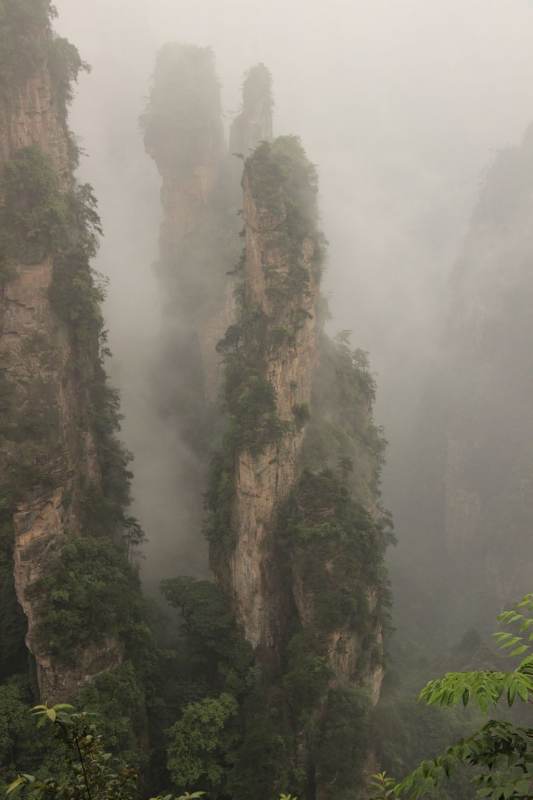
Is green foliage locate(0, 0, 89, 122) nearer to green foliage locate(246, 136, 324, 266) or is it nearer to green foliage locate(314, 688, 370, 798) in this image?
green foliage locate(246, 136, 324, 266)

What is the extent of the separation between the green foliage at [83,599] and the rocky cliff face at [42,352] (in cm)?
9

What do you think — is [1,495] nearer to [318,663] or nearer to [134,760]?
[134,760]

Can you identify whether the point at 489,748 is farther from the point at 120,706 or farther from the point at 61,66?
the point at 61,66

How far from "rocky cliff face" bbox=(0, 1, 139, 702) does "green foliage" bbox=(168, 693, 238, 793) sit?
3133 millimetres

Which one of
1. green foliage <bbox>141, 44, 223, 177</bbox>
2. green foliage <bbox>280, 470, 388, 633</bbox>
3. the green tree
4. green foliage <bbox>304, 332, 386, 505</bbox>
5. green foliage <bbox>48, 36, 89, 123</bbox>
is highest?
green foliage <bbox>141, 44, 223, 177</bbox>

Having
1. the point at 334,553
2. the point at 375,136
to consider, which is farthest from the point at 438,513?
the point at 375,136

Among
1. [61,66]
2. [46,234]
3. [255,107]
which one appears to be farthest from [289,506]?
[255,107]

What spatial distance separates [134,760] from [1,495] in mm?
8058

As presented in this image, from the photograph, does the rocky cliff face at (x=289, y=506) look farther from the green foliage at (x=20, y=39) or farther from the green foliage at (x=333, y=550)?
the green foliage at (x=20, y=39)

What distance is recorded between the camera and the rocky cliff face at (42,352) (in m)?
17.2

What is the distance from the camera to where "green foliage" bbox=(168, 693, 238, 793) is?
699 inches

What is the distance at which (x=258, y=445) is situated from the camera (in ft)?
73.6

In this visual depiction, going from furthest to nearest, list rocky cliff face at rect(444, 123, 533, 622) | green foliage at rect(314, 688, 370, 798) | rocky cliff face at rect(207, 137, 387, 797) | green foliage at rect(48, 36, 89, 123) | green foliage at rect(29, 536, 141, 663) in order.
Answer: rocky cliff face at rect(444, 123, 533, 622) → rocky cliff face at rect(207, 137, 387, 797) → green foliage at rect(48, 36, 89, 123) → green foliage at rect(314, 688, 370, 798) → green foliage at rect(29, 536, 141, 663)

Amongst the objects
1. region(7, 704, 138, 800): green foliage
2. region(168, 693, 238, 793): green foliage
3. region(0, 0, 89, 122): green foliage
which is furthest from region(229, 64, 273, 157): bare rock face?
region(7, 704, 138, 800): green foliage
